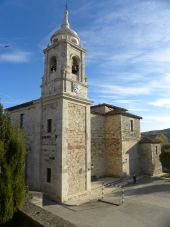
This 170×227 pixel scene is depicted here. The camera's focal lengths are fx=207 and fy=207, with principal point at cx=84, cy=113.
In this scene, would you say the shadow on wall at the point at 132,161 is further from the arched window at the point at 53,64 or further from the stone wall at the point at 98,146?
the arched window at the point at 53,64

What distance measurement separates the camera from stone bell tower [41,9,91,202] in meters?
16.1

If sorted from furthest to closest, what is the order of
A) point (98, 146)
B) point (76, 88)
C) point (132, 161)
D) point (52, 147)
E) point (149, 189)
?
point (132, 161) < point (98, 146) < point (149, 189) < point (76, 88) < point (52, 147)

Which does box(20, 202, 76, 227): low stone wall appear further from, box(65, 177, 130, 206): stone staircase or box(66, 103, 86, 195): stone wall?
box(66, 103, 86, 195): stone wall

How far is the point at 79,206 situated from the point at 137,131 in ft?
47.7

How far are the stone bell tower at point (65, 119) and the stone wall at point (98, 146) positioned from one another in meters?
4.21

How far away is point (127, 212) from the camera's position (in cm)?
1325

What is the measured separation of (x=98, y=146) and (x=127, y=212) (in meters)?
10.4

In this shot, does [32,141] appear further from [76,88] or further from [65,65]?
[65,65]

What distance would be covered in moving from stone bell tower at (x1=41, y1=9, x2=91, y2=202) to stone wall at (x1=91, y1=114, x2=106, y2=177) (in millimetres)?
4208

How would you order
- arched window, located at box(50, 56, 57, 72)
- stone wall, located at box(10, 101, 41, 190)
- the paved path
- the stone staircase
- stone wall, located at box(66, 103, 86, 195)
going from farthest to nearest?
1. arched window, located at box(50, 56, 57, 72)
2. stone wall, located at box(10, 101, 41, 190)
3. stone wall, located at box(66, 103, 86, 195)
4. the stone staircase
5. the paved path

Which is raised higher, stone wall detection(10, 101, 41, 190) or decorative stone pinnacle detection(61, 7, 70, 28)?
decorative stone pinnacle detection(61, 7, 70, 28)

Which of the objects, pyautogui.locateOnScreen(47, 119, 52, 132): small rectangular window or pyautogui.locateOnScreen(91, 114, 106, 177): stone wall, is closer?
pyautogui.locateOnScreen(47, 119, 52, 132): small rectangular window

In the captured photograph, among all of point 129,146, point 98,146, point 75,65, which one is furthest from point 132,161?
point 75,65

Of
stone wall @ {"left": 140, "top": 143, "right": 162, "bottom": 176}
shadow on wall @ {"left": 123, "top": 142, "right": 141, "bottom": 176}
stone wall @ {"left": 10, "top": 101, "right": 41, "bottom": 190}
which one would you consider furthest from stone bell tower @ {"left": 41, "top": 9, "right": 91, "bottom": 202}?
stone wall @ {"left": 140, "top": 143, "right": 162, "bottom": 176}
